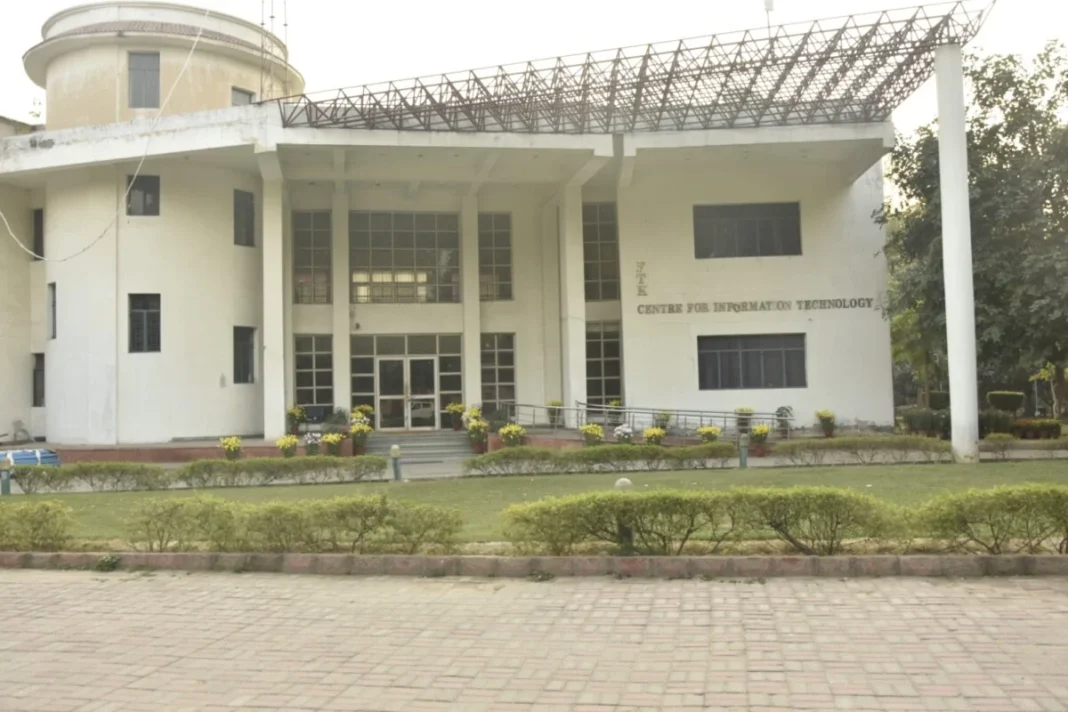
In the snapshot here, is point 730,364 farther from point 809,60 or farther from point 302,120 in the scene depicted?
point 302,120

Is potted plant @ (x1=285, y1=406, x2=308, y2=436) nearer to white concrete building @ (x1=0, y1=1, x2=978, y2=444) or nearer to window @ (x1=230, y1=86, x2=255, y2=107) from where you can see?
white concrete building @ (x1=0, y1=1, x2=978, y2=444)

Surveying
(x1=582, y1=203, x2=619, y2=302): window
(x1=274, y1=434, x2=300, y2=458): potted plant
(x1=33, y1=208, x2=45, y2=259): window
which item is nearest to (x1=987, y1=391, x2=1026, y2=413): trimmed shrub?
(x1=582, y1=203, x2=619, y2=302): window

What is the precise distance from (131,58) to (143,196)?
4024mm

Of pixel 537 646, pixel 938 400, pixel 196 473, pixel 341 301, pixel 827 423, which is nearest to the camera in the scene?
pixel 537 646

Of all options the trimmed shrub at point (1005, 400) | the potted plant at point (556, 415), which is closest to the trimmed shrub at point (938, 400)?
the trimmed shrub at point (1005, 400)

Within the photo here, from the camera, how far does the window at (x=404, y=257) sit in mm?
25078

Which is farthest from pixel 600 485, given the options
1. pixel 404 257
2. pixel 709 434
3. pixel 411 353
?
pixel 404 257

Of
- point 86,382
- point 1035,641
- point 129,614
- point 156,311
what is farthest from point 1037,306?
point 86,382

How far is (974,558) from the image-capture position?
7.27 m

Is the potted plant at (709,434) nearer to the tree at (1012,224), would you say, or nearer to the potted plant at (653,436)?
the potted plant at (653,436)

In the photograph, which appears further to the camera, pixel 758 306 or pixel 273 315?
pixel 758 306

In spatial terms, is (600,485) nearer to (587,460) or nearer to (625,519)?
(587,460)

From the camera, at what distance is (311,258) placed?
81.9 ft

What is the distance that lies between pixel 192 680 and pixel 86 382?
18.3 meters
